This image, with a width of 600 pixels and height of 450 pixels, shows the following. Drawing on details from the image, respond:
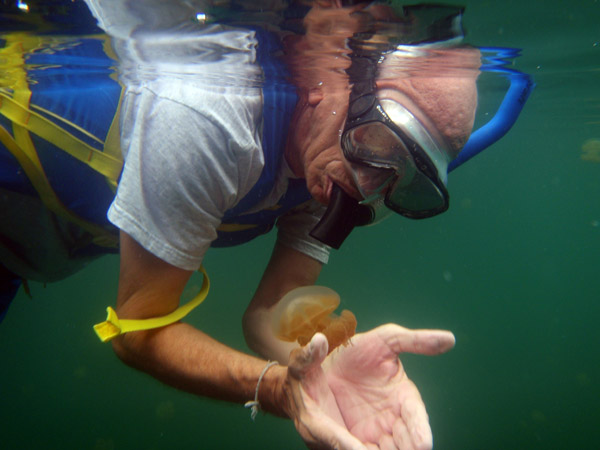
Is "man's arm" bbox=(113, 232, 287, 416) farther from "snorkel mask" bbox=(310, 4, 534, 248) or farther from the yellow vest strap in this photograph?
"snorkel mask" bbox=(310, 4, 534, 248)

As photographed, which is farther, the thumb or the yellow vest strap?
the yellow vest strap

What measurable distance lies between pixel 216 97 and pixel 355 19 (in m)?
1.49

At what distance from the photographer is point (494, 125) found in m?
3.67

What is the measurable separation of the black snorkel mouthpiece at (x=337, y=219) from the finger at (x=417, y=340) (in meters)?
0.69

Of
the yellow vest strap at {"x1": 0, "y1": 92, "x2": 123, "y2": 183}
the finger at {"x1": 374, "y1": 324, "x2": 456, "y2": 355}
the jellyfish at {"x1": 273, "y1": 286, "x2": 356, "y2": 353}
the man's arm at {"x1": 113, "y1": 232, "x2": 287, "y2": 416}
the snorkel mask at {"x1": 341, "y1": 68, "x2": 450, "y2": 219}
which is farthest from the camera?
the jellyfish at {"x1": 273, "y1": 286, "x2": 356, "y2": 353}

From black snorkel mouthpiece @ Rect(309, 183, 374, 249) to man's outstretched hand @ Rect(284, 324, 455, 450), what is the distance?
2.22 ft

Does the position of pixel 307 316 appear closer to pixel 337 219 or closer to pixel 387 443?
pixel 337 219

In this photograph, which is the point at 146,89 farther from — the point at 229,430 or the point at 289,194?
the point at 229,430

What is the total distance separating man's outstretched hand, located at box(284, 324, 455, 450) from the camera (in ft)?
5.59

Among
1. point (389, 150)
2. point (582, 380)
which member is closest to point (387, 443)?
point (389, 150)

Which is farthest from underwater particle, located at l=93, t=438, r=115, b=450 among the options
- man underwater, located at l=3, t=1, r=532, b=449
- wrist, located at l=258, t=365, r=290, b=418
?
wrist, located at l=258, t=365, r=290, b=418

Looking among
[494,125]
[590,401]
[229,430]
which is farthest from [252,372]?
[590,401]

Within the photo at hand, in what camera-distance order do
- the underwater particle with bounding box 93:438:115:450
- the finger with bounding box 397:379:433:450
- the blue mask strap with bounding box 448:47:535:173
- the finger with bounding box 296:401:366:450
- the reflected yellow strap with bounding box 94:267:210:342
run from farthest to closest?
1. the underwater particle with bounding box 93:438:115:450
2. the blue mask strap with bounding box 448:47:535:173
3. the reflected yellow strap with bounding box 94:267:210:342
4. the finger with bounding box 397:379:433:450
5. the finger with bounding box 296:401:366:450

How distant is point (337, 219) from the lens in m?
2.61
